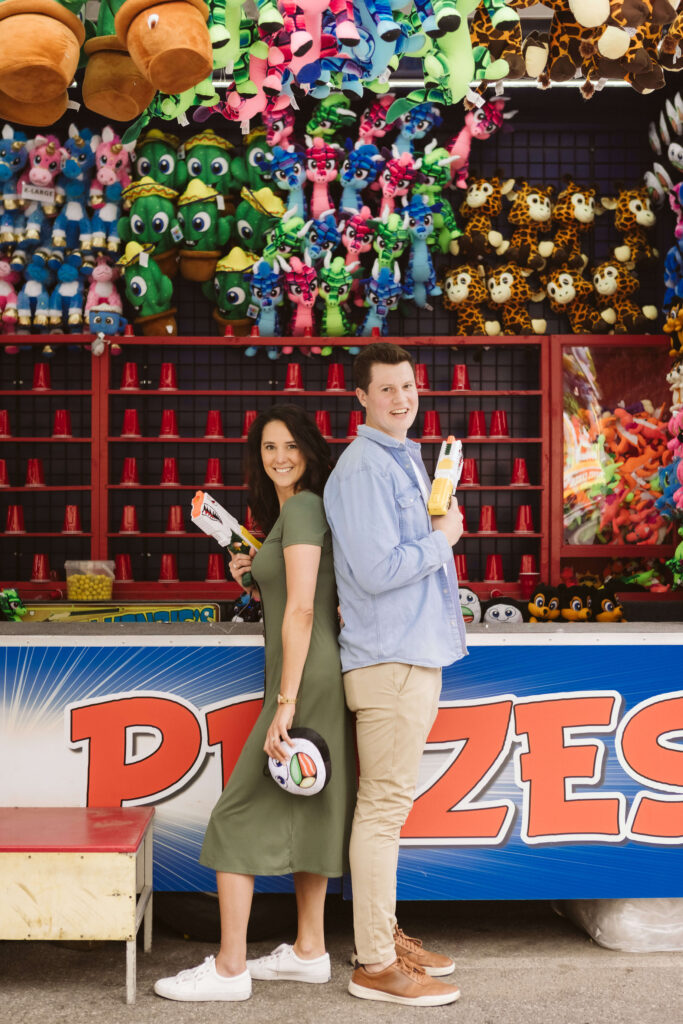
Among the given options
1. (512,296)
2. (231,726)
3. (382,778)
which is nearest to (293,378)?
(512,296)

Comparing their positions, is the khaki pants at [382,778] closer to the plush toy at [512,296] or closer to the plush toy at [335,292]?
the plush toy at [335,292]

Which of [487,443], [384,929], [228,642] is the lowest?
[384,929]

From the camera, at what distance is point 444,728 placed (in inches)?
113

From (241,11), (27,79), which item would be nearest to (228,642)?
(27,79)

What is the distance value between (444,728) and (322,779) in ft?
1.66

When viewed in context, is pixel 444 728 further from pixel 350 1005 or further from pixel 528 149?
pixel 528 149

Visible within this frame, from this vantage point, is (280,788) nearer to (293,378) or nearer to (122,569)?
(122,569)

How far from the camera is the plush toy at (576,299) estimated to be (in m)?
5.45

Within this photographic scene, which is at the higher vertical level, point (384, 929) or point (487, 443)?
point (487, 443)

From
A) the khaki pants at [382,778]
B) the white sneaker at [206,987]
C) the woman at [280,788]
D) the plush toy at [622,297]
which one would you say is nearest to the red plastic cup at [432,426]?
the plush toy at [622,297]

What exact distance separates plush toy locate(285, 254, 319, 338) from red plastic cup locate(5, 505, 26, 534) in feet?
5.39

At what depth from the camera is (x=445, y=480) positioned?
263 centimetres

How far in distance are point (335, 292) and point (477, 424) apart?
959 millimetres

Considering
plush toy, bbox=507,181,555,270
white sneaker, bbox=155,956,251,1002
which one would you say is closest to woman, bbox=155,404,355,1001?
white sneaker, bbox=155,956,251,1002
